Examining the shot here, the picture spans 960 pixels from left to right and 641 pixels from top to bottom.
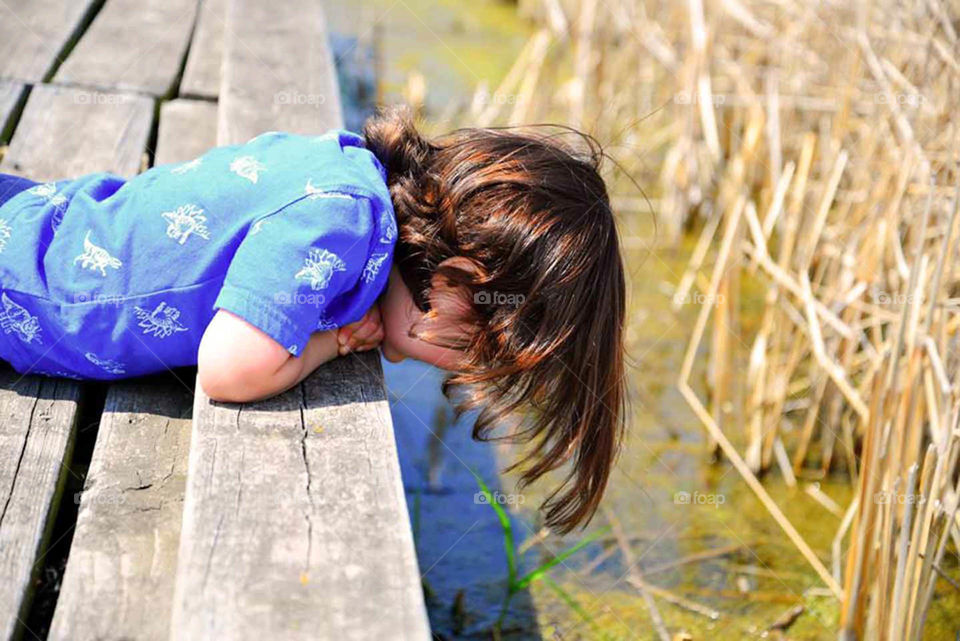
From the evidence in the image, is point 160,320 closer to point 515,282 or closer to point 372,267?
point 372,267

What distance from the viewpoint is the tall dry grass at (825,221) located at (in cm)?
206

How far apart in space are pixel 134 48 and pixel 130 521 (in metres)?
2.05

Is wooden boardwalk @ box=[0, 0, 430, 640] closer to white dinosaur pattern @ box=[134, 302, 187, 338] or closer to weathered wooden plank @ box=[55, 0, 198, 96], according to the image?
white dinosaur pattern @ box=[134, 302, 187, 338]

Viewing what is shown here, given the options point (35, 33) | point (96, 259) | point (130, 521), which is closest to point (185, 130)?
point (35, 33)

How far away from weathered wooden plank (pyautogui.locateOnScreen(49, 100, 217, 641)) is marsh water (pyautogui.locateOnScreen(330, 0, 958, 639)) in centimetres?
88

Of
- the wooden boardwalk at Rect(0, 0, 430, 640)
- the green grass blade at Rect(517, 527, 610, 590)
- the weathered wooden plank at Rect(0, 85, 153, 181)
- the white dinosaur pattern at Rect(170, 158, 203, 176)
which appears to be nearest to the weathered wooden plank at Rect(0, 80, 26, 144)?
the weathered wooden plank at Rect(0, 85, 153, 181)

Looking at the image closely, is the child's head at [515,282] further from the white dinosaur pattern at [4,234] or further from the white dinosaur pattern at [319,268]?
the white dinosaur pattern at [4,234]

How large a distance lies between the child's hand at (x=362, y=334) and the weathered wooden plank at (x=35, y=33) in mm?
1526

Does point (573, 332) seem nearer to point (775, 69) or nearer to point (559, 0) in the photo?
point (775, 69)

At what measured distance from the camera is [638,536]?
273 cm

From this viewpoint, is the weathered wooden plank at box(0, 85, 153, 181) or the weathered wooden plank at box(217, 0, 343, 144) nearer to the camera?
the weathered wooden plank at box(0, 85, 153, 181)

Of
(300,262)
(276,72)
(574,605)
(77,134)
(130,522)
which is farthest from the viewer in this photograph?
(276,72)

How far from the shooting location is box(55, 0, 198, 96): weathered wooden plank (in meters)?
2.96

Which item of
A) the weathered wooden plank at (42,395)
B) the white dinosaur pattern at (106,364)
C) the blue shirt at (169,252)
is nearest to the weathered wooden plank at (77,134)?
the weathered wooden plank at (42,395)
